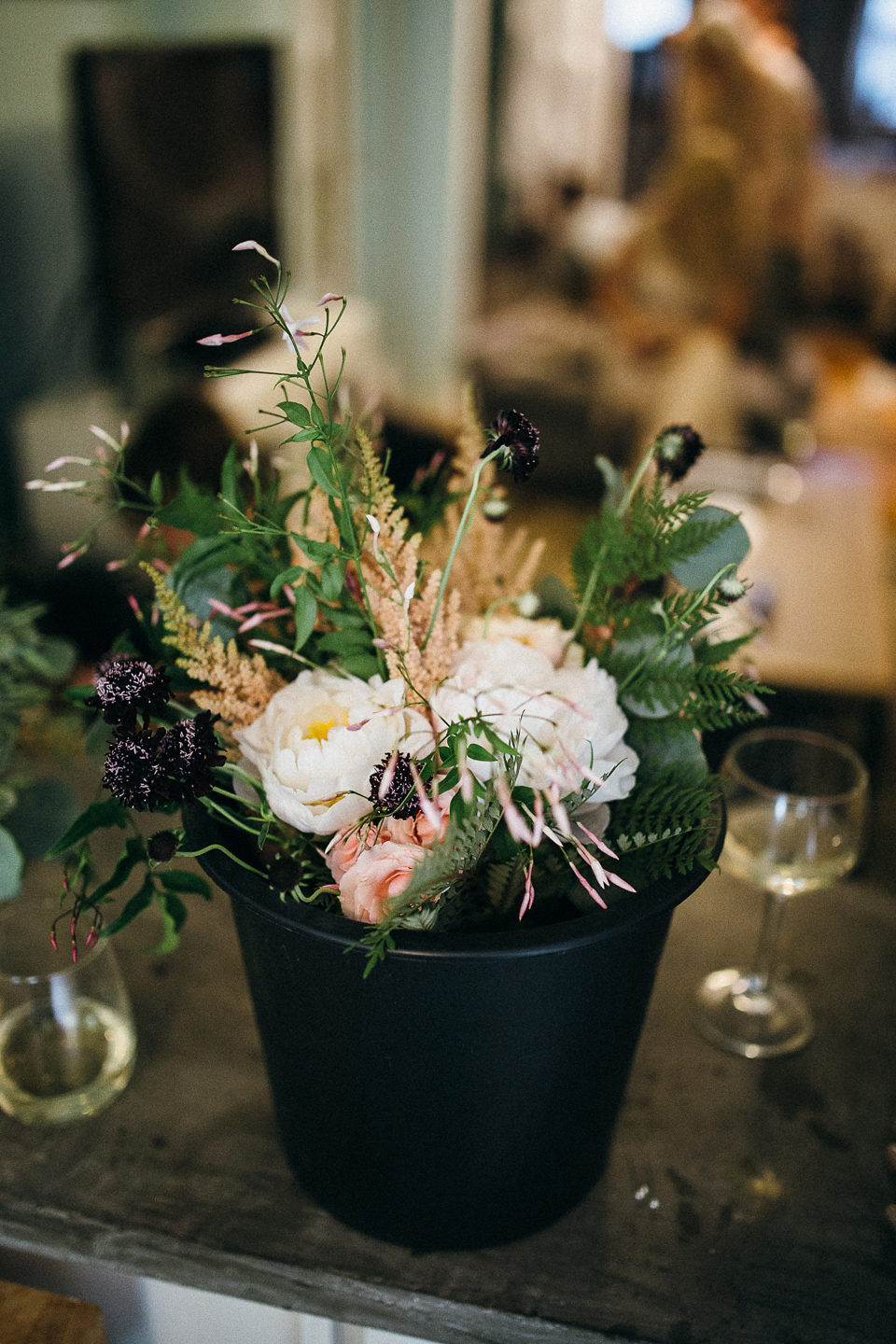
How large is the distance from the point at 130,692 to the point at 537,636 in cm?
18

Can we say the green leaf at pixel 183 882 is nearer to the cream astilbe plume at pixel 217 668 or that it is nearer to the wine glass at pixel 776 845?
the cream astilbe plume at pixel 217 668

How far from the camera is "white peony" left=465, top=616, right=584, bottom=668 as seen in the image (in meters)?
0.47

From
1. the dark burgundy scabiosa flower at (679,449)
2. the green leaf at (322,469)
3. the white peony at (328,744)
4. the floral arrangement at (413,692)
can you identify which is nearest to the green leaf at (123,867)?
the floral arrangement at (413,692)

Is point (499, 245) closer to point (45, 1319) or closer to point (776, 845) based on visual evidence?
point (776, 845)

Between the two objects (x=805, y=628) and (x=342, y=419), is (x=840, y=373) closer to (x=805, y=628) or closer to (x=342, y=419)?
(x=805, y=628)

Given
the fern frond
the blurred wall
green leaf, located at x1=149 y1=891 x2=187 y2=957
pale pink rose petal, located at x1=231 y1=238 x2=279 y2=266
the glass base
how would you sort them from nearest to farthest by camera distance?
1. pale pink rose petal, located at x1=231 y1=238 x2=279 y2=266
2. the fern frond
3. green leaf, located at x1=149 y1=891 x2=187 y2=957
4. the glass base
5. the blurred wall

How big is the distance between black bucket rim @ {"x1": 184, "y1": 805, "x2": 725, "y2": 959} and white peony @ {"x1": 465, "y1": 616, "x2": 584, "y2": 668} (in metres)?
0.11

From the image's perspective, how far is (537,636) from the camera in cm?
47

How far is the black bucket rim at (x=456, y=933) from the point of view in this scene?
1.32 ft

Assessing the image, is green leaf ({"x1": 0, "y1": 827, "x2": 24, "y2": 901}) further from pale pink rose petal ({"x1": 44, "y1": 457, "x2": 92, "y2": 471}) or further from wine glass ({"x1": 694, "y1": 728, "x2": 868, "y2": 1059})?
wine glass ({"x1": 694, "y1": 728, "x2": 868, "y2": 1059})

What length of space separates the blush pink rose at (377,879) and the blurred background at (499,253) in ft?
0.82

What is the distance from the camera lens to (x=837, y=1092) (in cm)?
63

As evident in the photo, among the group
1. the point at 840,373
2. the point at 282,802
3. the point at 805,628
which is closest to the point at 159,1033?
the point at 282,802

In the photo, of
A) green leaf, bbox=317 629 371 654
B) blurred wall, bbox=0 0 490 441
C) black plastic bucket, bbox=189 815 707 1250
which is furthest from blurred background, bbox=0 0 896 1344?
green leaf, bbox=317 629 371 654
